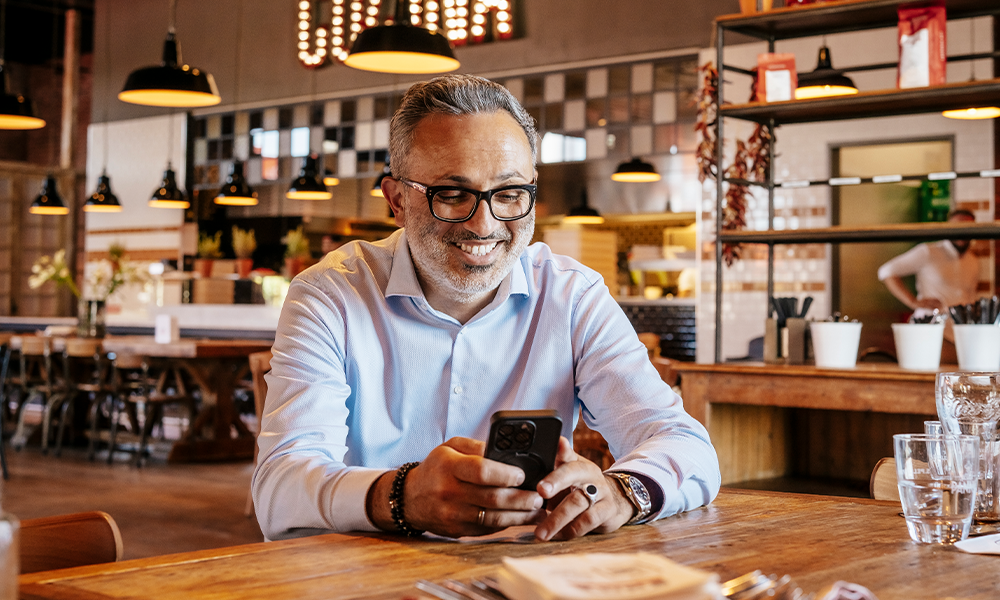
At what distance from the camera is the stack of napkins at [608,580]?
30.4 inches

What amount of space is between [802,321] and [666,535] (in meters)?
2.67

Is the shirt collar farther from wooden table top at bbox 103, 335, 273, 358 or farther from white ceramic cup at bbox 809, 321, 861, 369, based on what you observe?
wooden table top at bbox 103, 335, 273, 358

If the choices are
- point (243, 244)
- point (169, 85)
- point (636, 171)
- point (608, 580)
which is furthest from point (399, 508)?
point (243, 244)

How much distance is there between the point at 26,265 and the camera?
46.3ft

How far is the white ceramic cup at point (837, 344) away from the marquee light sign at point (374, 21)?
19.5 ft

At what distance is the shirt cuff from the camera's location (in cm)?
137

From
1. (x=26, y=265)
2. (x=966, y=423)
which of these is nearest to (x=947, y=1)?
(x=966, y=423)

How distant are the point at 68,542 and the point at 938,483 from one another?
115 cm

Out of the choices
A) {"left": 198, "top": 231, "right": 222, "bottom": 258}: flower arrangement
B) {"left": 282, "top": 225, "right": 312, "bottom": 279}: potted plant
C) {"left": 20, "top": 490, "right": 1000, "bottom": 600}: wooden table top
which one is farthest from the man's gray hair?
{"left": 198, "top": 231, "right": 222, "bottom": 258}: flower arrangement

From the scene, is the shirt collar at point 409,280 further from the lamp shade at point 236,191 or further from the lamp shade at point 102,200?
the lamp shade at point 102,200

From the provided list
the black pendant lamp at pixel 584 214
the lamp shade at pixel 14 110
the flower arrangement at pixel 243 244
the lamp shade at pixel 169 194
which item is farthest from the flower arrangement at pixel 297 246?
the lamp shade at pixel 14 110

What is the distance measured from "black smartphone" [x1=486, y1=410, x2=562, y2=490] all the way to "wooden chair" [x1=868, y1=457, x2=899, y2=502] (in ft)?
2.78

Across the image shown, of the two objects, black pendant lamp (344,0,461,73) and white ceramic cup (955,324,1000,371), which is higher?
black pendant lamp (344,0,461,73)

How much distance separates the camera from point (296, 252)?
1122 centimetres
